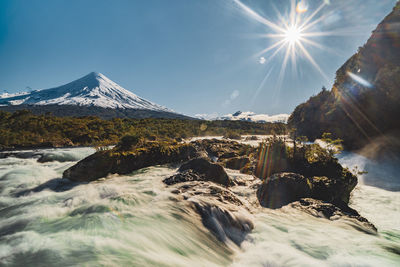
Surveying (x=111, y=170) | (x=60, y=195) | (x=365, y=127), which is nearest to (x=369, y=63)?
(x=365, y=127)

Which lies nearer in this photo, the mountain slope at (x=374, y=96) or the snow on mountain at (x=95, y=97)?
the mountain slope at (x=374, y=96)

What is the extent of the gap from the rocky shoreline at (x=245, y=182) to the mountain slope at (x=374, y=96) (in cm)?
991

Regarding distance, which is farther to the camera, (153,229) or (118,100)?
(118,100)

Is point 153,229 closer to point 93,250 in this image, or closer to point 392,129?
point 93,250

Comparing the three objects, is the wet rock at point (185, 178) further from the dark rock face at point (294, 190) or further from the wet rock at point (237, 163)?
the wet rock at point (237, 163)

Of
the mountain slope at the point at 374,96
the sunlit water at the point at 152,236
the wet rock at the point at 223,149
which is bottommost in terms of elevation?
the sunlit water at the point at 152,236

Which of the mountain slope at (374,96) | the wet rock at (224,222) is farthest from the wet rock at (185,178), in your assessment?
the mountain slope at (374,96)

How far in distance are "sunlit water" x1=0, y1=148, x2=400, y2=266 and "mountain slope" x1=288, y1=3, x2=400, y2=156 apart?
11623 mm

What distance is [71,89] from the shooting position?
654 feet

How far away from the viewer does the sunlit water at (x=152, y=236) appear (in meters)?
2.75

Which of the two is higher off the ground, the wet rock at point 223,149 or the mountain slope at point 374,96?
the mountain slope at point 374,96

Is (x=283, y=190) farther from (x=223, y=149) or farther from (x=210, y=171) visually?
(x=223, y=149)

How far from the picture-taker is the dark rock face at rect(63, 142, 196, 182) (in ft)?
23.2

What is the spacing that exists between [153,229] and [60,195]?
4180 millimetres
